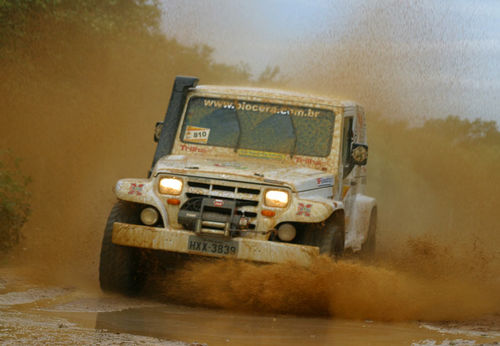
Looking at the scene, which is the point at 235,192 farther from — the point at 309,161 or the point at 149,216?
the point at 309,161

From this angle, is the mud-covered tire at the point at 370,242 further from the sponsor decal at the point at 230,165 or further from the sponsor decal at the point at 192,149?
the sponsor decal at the point at 230,165

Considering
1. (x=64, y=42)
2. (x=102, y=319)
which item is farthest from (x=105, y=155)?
(x=102, y=319)

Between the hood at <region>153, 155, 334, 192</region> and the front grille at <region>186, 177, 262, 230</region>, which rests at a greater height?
the hood at <region>153, 155, 334, 192</region>

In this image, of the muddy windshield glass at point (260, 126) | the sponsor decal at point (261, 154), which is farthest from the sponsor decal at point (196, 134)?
the sponsor decal at point (261, 154)

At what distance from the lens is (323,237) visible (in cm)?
812

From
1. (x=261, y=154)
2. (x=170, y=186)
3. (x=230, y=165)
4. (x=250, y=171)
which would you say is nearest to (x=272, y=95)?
(x=261, y=154)

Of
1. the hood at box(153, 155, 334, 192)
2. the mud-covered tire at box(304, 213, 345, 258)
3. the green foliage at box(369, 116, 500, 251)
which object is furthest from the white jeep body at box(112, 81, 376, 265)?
the green foliage at box(369, 116, 500, 251)

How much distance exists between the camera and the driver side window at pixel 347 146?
31.1 feet

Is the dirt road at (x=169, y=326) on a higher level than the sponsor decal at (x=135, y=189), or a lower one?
lower

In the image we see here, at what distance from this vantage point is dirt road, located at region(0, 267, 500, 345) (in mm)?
5941

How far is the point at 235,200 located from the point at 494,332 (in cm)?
248

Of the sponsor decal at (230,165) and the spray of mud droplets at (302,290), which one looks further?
the sponsor decal at (230,165)

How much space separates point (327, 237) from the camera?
8109mm

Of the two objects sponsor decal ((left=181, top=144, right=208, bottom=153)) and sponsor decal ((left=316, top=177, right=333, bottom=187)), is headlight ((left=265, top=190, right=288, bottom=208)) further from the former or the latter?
sponsor decal ((left=181, top=144, right=208, bottom=153))
